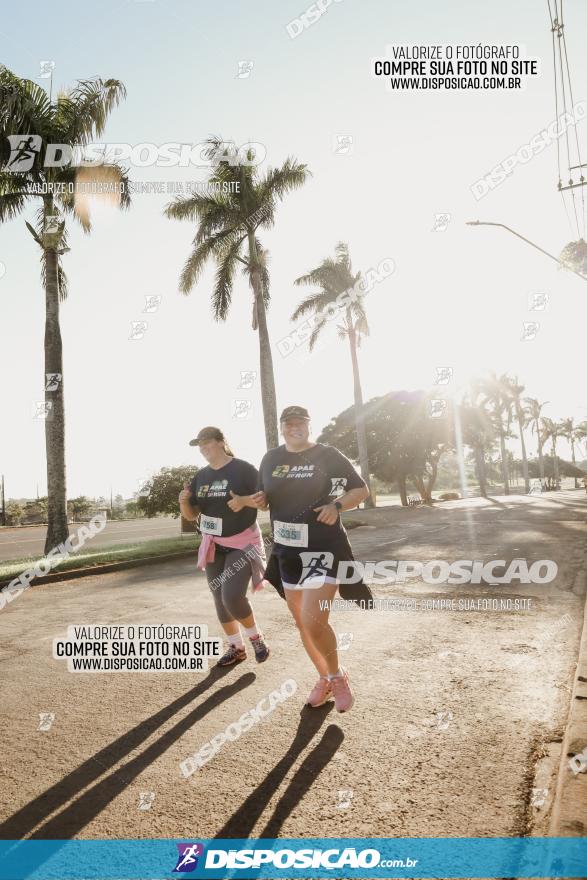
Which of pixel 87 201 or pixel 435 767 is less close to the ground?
pixel 87 201

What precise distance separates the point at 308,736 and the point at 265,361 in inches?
681

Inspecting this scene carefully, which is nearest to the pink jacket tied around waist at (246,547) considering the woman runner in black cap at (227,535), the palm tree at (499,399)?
the woman runner in black cap at (227,535)

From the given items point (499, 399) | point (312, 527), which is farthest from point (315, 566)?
point (499, 399)

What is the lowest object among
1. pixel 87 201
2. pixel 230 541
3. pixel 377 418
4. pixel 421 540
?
pixel 421 540

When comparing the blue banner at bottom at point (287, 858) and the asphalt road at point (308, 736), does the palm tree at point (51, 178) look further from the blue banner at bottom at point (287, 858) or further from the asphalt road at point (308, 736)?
the blue banner at bottom at point (287, 858)

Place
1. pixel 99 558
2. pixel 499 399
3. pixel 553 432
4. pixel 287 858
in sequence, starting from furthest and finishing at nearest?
pixel 553 432 < pixel 499 399 < pixel 99 558 < pixel 287 858

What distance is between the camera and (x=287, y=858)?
2406mm

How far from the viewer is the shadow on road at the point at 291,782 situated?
2.62 m

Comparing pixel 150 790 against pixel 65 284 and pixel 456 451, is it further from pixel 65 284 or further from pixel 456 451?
pixel 456 451

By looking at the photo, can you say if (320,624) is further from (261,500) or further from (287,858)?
(287,858)

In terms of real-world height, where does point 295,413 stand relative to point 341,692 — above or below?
above

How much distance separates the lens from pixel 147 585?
9.70m

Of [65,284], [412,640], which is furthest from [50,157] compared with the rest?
[412,640]

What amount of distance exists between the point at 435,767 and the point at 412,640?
2687 millimetres
